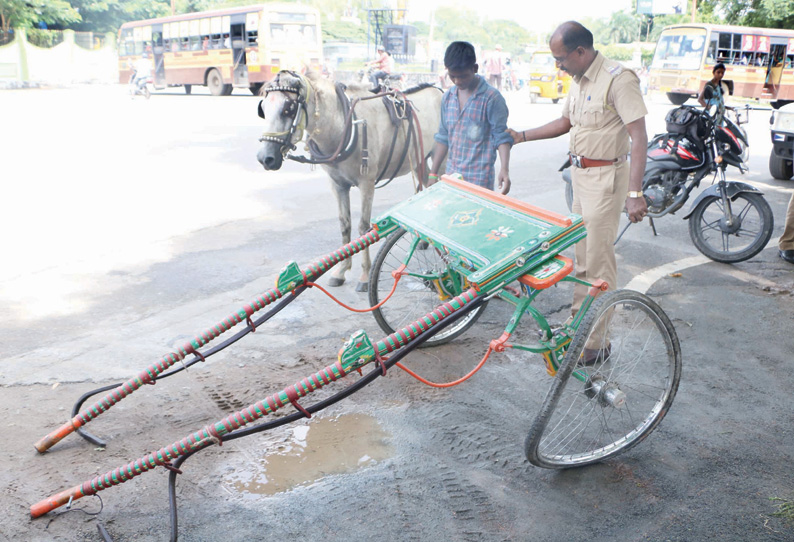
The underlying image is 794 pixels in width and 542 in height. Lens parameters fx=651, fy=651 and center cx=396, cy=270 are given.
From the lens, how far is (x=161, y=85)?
27391 mm

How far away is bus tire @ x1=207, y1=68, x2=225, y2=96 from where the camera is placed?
80.1 feet

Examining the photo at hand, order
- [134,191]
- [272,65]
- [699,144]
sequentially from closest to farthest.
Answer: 1. [699,144]
2. [134,191]
3. [272,65]

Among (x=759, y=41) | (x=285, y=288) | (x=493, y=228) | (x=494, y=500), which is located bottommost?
(x=494, y=500)

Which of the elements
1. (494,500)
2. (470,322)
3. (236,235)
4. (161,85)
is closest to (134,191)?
(236,235)

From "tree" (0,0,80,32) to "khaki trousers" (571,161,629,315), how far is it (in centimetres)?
3457

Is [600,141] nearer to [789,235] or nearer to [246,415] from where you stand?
[246,415]

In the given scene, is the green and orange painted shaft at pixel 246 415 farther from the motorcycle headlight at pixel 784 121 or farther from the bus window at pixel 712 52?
the bus window at pixel 712 52

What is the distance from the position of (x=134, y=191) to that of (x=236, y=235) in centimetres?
262

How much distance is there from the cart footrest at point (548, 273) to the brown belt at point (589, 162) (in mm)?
1159

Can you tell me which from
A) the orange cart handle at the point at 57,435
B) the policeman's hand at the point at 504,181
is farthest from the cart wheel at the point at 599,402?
the orange cart handle at the point at 57,435

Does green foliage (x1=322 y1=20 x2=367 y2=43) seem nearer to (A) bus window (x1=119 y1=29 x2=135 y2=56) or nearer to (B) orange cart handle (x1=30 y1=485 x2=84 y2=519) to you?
(A) bus window (x1=119 y1=29 x2=135 y2=56)

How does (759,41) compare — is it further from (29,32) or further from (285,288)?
(29,32)

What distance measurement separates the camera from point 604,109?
361 cm

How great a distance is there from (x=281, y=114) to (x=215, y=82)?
21.8m
